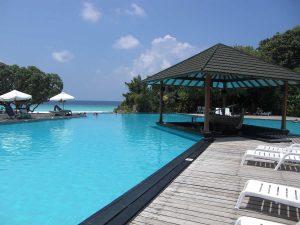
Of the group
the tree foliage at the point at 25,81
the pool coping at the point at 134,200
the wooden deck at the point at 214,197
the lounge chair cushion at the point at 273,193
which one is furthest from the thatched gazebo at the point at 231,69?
the tree foliage at the point at 25,81

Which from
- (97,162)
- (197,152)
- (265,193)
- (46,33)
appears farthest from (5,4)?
(265,193)

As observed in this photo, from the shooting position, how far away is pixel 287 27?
125 feet

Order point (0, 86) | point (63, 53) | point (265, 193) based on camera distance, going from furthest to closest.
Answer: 1. point (63, 53)
2. point (0, 86)
3. point (265, 193)

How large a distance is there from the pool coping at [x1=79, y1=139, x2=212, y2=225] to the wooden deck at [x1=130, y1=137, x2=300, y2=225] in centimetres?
10

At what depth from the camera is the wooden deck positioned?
143 inches

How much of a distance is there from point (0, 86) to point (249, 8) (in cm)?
2424

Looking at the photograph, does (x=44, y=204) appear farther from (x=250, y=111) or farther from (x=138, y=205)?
(x=250, y=111)

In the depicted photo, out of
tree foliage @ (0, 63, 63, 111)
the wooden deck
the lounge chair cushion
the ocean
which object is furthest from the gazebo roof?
the ocean

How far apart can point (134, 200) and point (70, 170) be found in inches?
165

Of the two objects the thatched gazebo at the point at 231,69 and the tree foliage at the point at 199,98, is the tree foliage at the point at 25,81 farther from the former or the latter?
the thatched gazebo at the point at 231,69

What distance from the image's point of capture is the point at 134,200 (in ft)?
13.7

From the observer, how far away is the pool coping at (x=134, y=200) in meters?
3.52

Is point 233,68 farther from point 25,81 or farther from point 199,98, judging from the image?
point 25,81

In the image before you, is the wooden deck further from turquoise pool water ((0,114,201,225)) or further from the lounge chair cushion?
turquoise pool water ((0,114,201,225))
